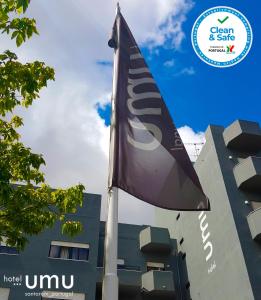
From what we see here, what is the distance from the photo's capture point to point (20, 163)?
34.1 feet

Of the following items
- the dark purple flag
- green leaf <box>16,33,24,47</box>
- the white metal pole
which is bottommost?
the white metal pole

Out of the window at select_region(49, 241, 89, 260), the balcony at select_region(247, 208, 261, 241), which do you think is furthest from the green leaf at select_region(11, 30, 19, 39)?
the window at select_region(49, 241, 89, 260)

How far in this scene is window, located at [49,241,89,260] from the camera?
2756 cm

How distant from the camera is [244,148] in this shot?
28547 mm

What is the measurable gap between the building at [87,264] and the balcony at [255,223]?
821 cm

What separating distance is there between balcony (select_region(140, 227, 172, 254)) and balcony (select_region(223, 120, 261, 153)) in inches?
365

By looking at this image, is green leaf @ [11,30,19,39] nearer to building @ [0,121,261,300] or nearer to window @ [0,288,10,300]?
building @ [0,121,261,300]

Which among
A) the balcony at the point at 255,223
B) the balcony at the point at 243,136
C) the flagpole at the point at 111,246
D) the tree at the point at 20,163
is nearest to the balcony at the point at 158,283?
the balcony at the point at 255,223

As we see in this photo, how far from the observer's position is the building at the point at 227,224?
22.2 m

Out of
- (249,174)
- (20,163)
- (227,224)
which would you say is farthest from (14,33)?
(249,174)

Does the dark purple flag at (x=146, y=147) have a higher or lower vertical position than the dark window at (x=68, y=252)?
Answer: lower

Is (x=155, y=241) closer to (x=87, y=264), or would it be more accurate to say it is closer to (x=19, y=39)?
(x=87, y=264)

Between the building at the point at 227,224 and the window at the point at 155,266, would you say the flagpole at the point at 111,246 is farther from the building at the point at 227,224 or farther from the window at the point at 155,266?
the window at the point at 155,266

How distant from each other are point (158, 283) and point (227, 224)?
7.26 meters
